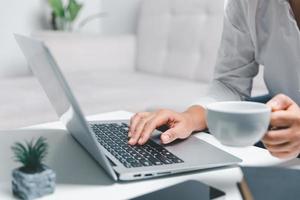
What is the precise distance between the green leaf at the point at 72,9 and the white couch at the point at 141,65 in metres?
0.27

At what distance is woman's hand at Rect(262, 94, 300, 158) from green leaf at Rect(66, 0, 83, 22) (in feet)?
7.16

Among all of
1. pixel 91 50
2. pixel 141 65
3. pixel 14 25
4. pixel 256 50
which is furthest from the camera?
pixel 14 25

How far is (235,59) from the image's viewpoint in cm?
111

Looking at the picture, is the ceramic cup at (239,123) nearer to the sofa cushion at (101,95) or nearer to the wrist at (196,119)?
the wrist at (196,119)

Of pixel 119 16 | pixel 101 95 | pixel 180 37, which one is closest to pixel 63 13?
pixel 119 16

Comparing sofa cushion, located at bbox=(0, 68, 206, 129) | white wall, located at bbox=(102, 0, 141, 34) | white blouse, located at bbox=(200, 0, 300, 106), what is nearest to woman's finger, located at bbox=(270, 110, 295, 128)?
white blouse, located at bbox=(200, 0, 300, 106)

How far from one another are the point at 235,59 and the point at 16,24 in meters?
1.86

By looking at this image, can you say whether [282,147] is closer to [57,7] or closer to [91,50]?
[91,50]

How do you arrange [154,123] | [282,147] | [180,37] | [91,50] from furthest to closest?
[91,50]
[180,37]
[154,123]
[282,147]

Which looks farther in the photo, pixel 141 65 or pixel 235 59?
pixel 141 65

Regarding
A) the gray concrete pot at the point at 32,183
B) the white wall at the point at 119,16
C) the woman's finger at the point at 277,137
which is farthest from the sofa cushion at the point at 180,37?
the gray concrete pot at the point at 32,183

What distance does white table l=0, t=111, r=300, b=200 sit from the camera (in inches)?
20.4

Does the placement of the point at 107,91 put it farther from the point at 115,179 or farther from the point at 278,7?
the point at 115,179

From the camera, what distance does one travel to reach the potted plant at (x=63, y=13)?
2.58m
